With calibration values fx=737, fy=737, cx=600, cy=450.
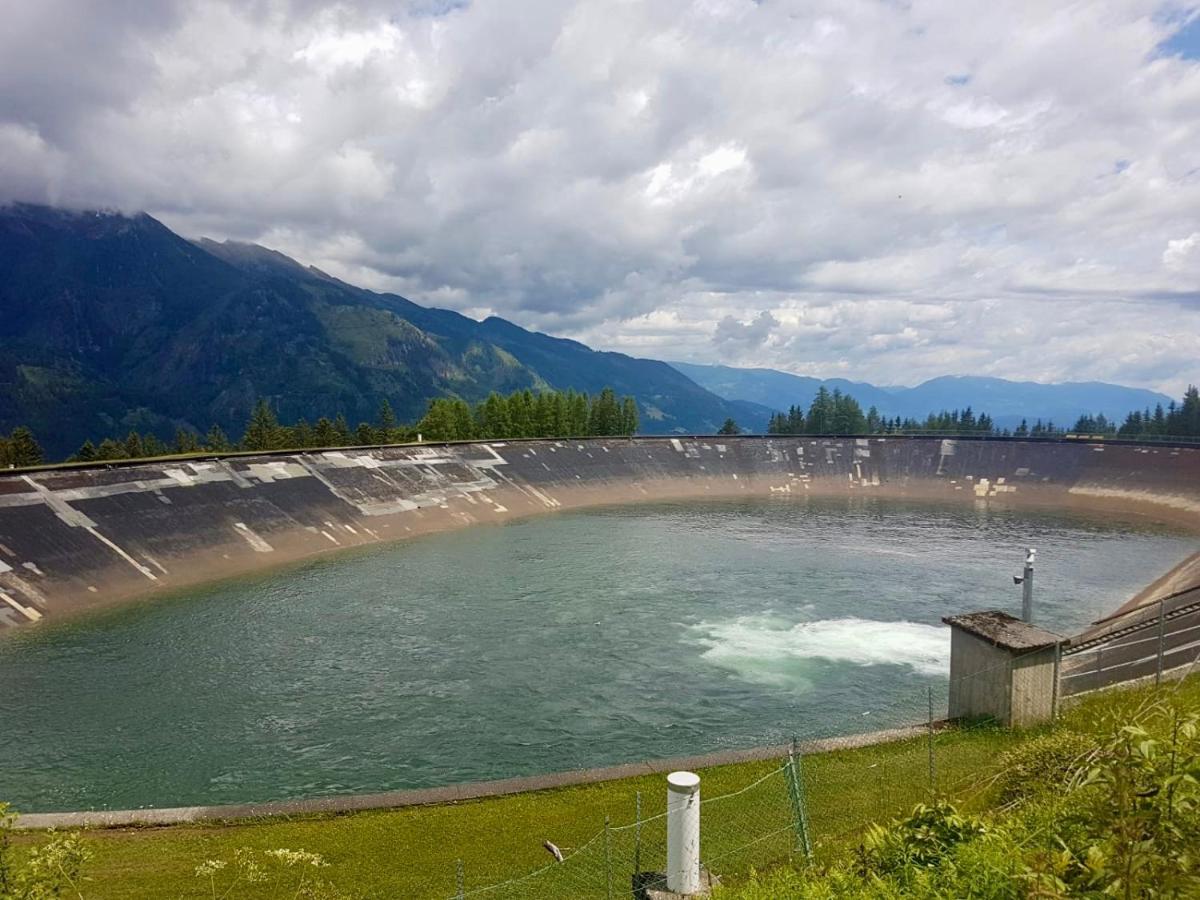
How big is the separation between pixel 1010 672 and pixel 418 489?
66093 millimetres

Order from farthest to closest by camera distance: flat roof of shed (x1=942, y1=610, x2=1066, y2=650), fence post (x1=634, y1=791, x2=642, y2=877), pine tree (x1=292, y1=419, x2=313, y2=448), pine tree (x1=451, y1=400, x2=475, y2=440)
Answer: pine tree (x1=451, y1=400, x2=475, y2=440)
pine tree (x1=292, y1=419, x2=313, y2=448)
flat roof of shed (x1=942, y1=610, x2=1066, y2=650)
fence post (x1=634, y1=791, x2=642, y2=877)

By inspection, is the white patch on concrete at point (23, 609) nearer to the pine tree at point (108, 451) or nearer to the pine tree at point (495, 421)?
the pine tree at point (108, 451)

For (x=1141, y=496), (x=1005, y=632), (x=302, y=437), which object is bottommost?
(x=1141, y=496)

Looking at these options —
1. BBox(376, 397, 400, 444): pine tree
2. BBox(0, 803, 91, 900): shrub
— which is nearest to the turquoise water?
BBox(0, 803, 91, 900): shrub

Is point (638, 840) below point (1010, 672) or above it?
below

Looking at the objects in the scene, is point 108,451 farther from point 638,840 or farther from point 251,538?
point 638,840

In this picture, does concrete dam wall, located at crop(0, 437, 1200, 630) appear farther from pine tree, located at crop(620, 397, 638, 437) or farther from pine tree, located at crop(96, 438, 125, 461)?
pine tree, located at crop(96, 438, 125, 461)

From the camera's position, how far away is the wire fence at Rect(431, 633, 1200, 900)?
14438 mm

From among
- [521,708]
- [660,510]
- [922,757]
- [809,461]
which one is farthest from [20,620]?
[809,461]

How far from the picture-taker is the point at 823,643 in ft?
119

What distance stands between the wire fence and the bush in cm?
46

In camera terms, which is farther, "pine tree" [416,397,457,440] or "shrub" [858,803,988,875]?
"pine tree" [416,397,457,440]

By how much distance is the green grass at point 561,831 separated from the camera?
1523 centimetres

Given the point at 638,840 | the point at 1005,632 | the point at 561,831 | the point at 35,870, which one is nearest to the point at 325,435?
the point at 561,831
